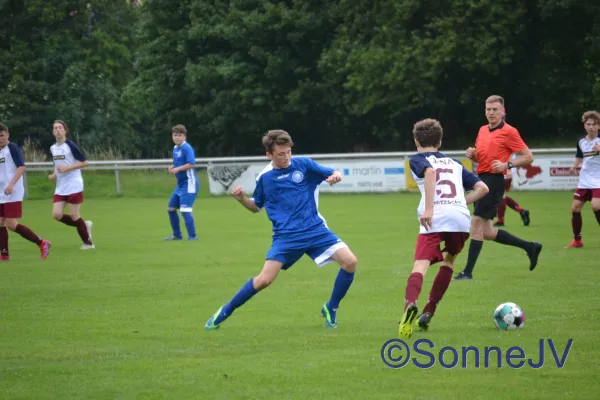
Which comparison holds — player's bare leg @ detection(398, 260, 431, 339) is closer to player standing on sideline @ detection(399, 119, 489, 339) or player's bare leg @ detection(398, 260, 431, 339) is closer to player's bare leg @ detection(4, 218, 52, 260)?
player standing on sideline @ detection(399, 119, 489, 339)

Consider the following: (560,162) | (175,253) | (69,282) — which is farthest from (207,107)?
(69,282)

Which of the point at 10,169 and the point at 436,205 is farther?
the point at 10,169

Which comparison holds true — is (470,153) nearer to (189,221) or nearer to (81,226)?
(81,226)

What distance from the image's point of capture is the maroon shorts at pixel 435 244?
25.7ft

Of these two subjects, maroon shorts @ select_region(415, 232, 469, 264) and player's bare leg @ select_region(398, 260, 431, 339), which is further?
maroon shorts @ select_region(415, 232, 469, 264)

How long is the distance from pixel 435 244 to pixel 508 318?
80 cm

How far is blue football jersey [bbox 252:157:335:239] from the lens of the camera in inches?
317

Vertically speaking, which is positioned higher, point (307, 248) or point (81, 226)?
point (307, 248)

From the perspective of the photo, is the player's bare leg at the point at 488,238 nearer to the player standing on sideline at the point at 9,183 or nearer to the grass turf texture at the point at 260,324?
the grass turf texture at the point at 260,324

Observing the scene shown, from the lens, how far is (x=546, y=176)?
28344mm

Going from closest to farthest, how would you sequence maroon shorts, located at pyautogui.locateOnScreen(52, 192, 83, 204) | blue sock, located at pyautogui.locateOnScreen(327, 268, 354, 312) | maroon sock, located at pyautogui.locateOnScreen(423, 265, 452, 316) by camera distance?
1. maroon sock, located at pyautogui.locateOnScreen(423, 265, 452, 316)
2. blue sock, located at pyautogui.locateOnScreen(327, 268, 354, 312)
3. maroon shorts, located at pyautogui.locateOnScreen(52, 192, 83, 204)

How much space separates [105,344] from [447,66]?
3293 cm

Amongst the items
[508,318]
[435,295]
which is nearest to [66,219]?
[435,295]

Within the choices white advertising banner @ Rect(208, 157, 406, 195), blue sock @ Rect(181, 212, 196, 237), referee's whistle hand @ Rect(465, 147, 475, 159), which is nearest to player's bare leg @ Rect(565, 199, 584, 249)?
referee's whistle hand @ Rect(465, 147, 475, 159)
